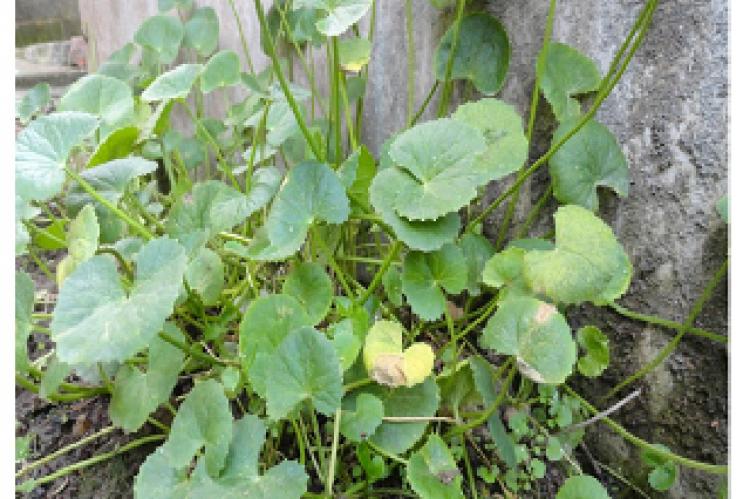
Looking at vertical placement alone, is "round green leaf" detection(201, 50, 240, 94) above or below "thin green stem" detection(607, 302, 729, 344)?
above

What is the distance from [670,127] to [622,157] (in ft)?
0.22

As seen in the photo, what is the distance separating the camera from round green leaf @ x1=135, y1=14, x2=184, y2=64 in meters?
1.30

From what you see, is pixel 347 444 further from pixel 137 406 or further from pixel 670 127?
pixel 670 127

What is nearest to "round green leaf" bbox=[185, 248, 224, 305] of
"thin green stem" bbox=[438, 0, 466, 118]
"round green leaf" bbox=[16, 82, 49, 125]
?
"thin green stem" bbox=[438, 0, 466, 118]

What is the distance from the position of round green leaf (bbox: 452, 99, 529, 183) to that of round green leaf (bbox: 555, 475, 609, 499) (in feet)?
1.17

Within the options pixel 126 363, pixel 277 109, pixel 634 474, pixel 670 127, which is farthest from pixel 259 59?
pixel 634 474

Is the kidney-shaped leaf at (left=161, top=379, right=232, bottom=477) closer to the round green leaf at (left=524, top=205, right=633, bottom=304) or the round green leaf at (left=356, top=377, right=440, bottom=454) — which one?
the round green leaf at (left=356, top=377, right=440, bottom=454)

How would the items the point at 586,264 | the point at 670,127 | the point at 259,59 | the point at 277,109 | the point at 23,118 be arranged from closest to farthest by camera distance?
the point at 586,264
the point at 670,127
the point at 277,109
the point at 23,118
the point at 259,59

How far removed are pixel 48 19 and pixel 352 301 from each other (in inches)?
157

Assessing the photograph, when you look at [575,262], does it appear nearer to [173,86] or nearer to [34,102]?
[173,86]

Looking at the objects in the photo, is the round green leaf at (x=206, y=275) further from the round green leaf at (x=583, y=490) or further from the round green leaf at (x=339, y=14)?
the round green leaf at (x=583, y=490)

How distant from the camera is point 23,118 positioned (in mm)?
1146

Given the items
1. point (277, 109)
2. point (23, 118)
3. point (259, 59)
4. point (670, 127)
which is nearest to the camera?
point (670, 127)

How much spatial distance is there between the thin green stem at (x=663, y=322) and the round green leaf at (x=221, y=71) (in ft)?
2.62
